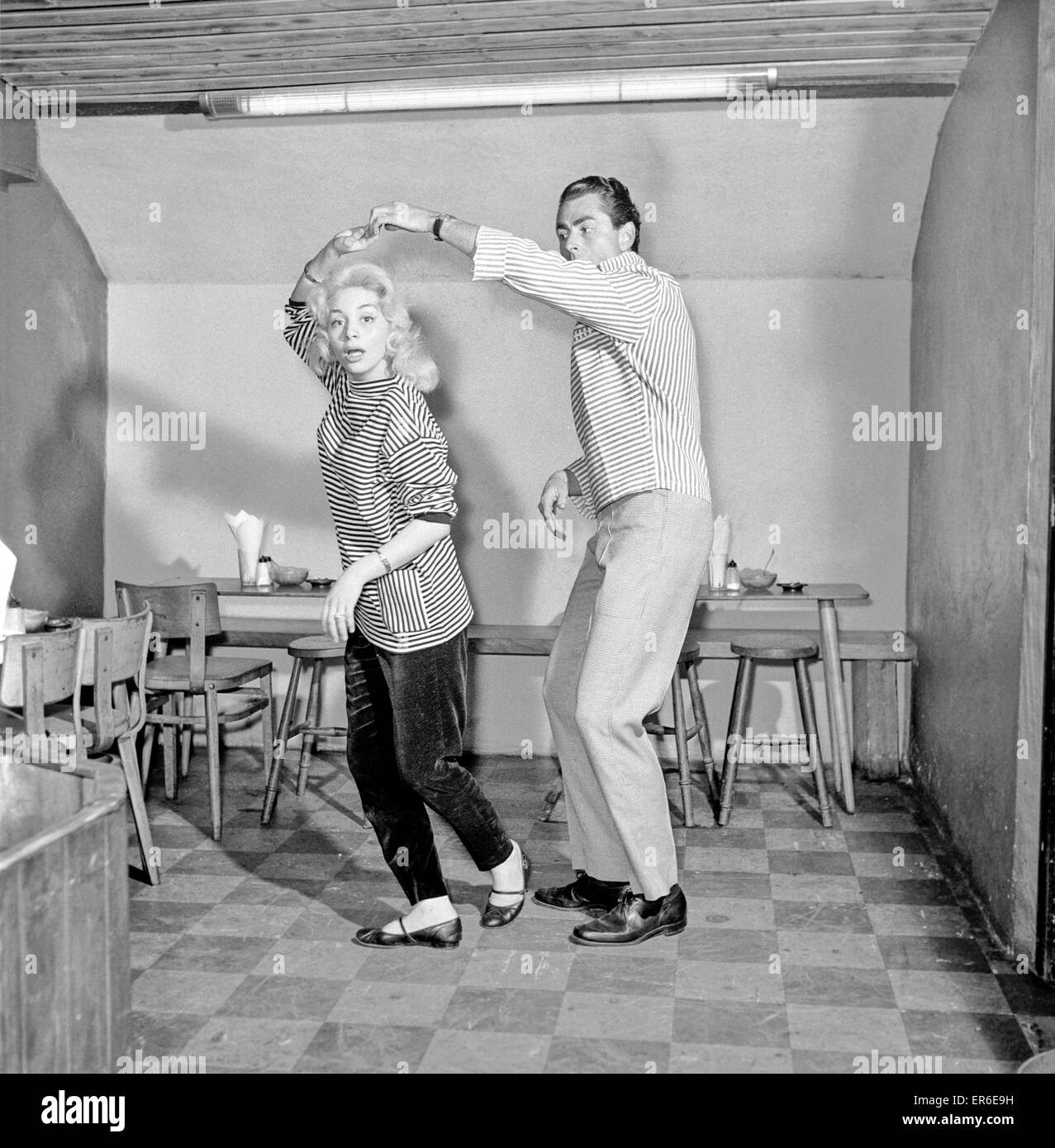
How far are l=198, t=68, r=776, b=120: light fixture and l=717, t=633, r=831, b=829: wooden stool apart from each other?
2.06 meters

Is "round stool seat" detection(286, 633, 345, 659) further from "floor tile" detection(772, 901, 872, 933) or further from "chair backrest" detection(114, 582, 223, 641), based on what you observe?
"floor tile" detection(772, 901, 872, 933)

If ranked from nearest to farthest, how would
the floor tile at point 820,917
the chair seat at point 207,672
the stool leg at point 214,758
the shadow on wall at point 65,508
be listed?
1. the floor tile at point 820,917
2. the stool leg at point 214,758
3. the chair seat at point 207,672
4. the shadow on wall at point 65,508

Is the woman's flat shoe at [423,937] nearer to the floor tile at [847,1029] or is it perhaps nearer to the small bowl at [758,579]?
the floor tile at [847,1029]

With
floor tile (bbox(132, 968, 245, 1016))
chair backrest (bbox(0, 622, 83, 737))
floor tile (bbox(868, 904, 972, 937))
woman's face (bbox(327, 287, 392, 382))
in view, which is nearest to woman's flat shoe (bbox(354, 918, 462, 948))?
floor tile (bbox(132, 968, 245, 1016))

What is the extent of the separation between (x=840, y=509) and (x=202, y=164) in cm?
315

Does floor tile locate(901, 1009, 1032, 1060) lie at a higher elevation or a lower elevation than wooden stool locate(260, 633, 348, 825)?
lower

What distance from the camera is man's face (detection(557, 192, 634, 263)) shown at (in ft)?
11.6

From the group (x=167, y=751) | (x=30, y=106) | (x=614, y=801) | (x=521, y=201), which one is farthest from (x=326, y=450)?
(x=30, y=106)

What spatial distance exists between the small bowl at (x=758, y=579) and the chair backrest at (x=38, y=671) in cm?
257

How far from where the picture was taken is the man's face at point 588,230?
11.6ft

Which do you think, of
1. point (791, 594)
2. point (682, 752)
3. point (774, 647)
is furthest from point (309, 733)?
point (791, 594)

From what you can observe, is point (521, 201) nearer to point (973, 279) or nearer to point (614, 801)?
point (973, 279)

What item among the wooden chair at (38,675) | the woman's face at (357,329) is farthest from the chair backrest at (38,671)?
the woman's face at (357,329)

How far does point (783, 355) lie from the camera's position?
5828 millimetres
